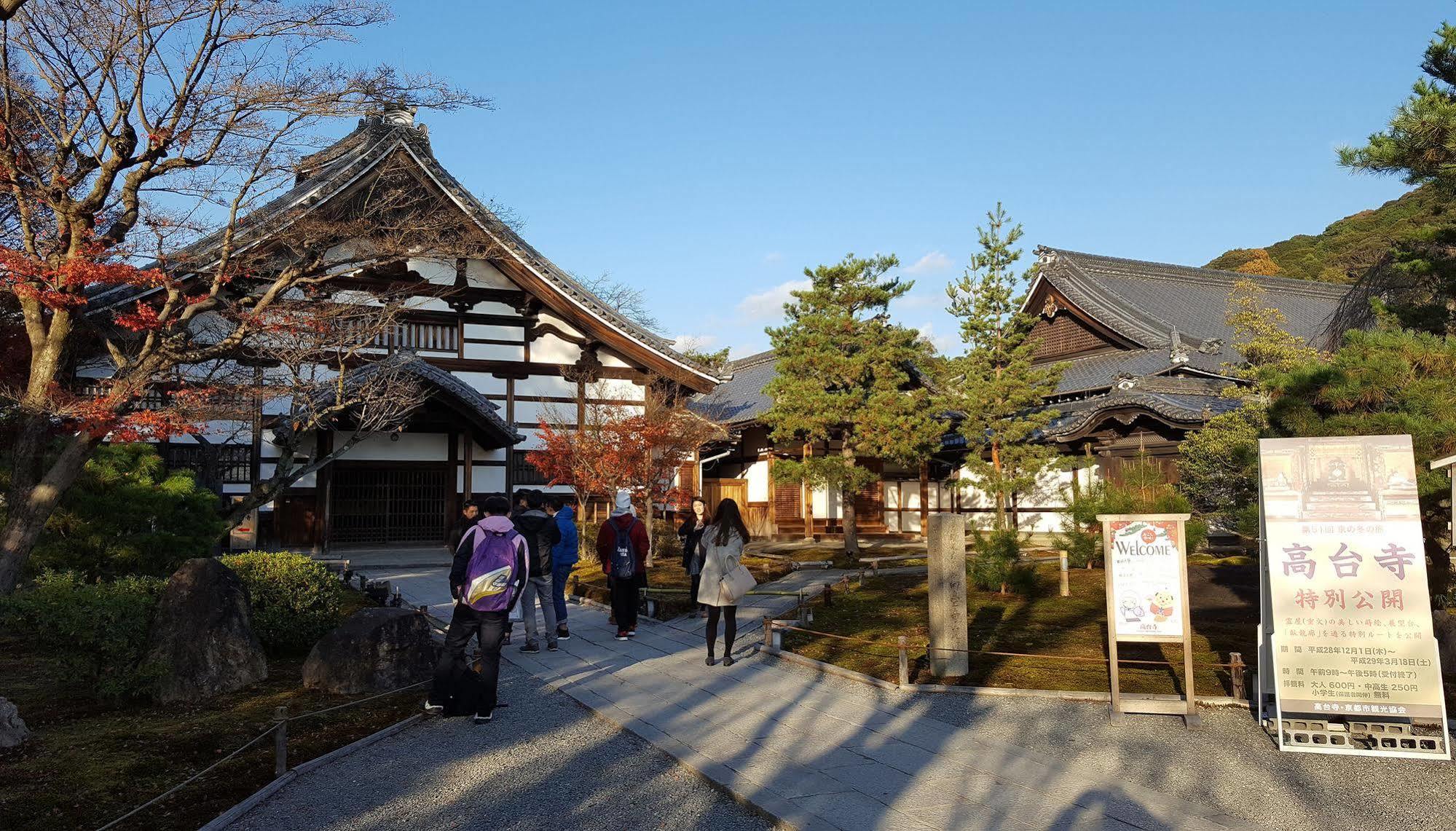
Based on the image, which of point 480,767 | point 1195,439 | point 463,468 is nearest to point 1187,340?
point 1195,439

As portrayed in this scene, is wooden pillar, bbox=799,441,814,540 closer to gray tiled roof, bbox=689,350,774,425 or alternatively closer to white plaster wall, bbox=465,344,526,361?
gray tiled roof, bbox=689,350,774,425

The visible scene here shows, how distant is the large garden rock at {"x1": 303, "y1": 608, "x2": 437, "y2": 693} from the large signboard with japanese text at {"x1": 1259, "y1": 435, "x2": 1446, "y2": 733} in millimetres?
6598

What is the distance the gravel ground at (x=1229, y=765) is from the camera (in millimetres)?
5047

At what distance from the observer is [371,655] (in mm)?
7754

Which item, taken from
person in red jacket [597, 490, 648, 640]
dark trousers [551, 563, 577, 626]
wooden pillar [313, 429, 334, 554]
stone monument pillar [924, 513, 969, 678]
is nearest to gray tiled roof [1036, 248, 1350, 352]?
stone monument pillar [924, 513, 969, 678]

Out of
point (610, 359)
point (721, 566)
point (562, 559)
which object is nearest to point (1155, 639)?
point (721, 566)

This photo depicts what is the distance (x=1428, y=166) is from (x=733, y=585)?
8.69m

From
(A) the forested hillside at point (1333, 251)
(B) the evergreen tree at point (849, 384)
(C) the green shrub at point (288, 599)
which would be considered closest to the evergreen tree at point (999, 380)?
(B) the evergreen tree at point (849, 384)

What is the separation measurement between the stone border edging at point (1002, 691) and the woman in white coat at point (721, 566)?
0.89 metres

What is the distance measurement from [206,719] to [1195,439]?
17470 mm

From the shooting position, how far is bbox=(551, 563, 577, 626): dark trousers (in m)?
10.0

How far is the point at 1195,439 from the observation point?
1841 cm

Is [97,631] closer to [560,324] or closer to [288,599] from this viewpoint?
[288,599]

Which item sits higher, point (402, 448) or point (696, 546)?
point (402, 448)
